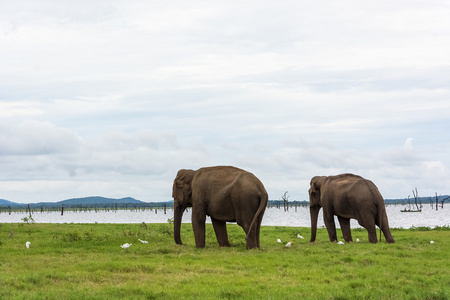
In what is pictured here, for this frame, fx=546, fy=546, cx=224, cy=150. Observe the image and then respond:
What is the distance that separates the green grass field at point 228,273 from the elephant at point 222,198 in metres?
0.99

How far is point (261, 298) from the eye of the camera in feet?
37.1

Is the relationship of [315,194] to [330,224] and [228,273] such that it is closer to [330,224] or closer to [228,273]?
[330,224]

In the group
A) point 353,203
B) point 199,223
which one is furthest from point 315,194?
point 199,223

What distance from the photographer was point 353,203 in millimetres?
21922

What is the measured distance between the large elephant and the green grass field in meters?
2.02

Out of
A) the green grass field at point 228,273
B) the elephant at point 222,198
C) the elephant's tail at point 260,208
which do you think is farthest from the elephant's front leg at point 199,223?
the elephant's tail at point 260,208

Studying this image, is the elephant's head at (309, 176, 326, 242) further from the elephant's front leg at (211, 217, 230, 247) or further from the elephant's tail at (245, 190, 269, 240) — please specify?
the elephant's tail at (245, 190, 269, 240)

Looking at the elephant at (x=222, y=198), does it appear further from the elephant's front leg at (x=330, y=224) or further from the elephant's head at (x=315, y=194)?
the elephant's head at (x=315, y=194)

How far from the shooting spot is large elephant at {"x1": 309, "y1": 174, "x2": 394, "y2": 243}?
70.7ft

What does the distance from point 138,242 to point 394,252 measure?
1042 centimetres

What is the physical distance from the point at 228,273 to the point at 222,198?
17.7ft

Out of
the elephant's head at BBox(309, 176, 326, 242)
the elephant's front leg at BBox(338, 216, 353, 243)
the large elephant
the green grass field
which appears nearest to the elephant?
the green grass field

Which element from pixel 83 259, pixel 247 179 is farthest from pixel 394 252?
pixel 83 259

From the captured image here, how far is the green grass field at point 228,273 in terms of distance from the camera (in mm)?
11828
